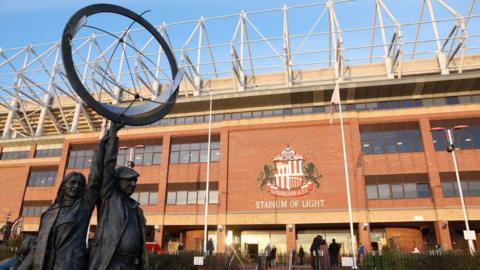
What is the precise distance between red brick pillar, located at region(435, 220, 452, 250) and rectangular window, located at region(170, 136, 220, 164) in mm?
19651

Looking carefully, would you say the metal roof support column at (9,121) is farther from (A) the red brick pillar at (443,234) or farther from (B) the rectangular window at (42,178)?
(A) the red brick pillar at (443,234)

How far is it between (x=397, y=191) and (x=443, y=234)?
4552mm

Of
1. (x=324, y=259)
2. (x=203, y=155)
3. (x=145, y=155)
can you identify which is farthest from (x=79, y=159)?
(x=324, y=259)

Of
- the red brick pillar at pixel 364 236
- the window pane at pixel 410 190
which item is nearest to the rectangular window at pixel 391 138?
the window pane at pixel 410 190

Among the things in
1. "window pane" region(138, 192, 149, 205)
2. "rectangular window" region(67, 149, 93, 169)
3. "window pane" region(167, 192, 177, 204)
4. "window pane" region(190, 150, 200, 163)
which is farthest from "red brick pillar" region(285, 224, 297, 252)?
"rectangular window" region(67, 149, 93, 169)

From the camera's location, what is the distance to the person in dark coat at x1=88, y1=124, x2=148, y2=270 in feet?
13.1

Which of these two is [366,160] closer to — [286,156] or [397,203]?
[397,203]

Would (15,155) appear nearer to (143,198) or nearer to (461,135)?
(143,198)

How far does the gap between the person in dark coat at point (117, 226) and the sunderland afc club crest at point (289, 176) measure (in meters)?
28.2

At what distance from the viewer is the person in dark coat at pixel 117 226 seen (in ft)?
13.1

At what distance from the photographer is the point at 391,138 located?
1248 inches

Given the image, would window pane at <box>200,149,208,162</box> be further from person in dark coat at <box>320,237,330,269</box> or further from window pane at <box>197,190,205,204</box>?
person in dark coat at <box>320,237,330,269</box>

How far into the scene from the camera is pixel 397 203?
2970 centimetres

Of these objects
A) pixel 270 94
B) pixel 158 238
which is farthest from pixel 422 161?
pixel 158 238
